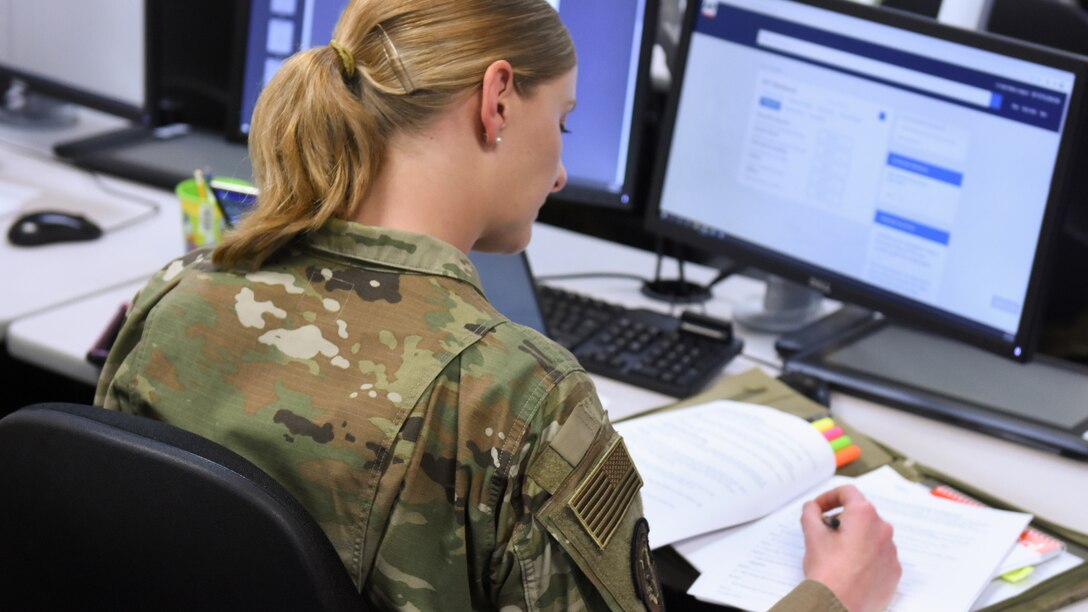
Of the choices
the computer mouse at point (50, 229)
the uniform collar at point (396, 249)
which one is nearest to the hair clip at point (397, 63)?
the uniform collar at point (396, 249)

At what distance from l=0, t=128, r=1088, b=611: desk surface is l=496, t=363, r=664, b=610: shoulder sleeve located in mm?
487

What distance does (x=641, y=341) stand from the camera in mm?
1547

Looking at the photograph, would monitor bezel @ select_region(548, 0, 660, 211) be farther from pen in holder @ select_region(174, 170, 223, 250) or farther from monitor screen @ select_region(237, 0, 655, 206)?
pen in holder @ select_region(174, 170, 223, 250)

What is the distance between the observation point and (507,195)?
3.24 ft

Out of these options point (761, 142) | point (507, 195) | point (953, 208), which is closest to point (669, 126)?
point (761, 142)

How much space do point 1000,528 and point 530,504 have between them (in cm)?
55

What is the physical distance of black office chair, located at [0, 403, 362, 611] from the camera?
0.80m

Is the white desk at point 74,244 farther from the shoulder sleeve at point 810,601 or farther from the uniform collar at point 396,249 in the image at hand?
the shoulder sleeve at point 810,601

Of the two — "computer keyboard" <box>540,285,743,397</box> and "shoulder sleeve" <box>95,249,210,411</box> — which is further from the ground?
"shoulder sleeve" <box>95,249,210,411</box>

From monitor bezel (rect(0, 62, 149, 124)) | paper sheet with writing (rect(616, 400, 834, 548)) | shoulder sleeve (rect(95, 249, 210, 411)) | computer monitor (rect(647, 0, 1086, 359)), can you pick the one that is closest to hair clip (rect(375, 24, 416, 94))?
shoulder sleeve (rect(95, 249, 210, 411))

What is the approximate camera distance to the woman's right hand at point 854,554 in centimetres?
104

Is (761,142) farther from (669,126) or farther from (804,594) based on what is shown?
(804,594)

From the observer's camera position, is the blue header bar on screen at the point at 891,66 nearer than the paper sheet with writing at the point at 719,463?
No

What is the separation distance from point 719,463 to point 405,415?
0.48m
